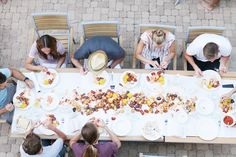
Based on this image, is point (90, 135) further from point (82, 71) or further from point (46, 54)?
point (46, 54)

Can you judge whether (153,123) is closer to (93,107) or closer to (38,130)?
(93,107)

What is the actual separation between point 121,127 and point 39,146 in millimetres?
981

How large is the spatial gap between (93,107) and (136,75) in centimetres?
70

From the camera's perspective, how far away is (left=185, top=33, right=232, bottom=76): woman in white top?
4578 millimetres

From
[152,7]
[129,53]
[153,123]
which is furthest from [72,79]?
[152,7]

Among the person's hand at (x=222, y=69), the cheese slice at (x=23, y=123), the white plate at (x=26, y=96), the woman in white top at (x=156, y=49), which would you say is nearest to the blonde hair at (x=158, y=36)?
the woman in white top at (x=156, y=49)

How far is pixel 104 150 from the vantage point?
4.24m

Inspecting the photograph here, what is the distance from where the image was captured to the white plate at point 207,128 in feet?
14.2

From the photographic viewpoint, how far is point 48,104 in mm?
4523

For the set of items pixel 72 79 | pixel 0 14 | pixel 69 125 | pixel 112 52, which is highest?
pixel 0 14

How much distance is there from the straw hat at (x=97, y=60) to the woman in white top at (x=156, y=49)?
73 centimetres

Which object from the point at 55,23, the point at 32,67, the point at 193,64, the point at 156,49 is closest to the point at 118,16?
the point at 55,23

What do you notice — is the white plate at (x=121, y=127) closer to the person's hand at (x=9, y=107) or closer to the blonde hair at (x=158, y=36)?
the blonde hair at (x=158, y=36)

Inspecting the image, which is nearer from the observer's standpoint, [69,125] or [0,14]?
[69,125]
